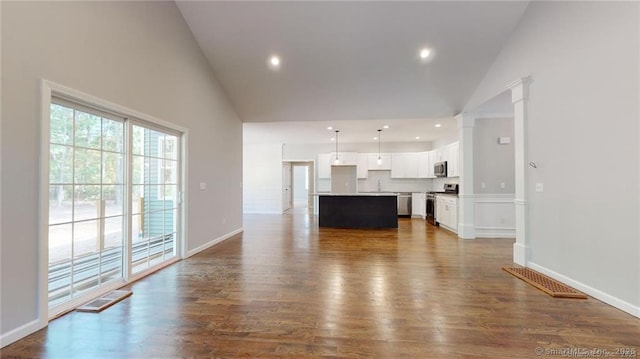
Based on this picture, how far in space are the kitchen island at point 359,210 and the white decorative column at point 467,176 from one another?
5.52 feet

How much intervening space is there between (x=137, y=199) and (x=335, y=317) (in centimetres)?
282

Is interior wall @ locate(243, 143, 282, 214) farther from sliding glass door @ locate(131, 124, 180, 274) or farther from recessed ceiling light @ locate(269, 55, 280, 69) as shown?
sliding glass door @ locate(131, 124, 180, 274)

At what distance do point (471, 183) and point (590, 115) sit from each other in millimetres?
2896

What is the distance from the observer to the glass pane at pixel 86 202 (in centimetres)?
262

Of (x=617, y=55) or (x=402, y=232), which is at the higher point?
(x=617, y=55)

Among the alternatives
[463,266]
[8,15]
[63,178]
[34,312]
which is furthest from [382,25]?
[34,312]

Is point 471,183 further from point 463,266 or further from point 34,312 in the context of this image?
point 34,312

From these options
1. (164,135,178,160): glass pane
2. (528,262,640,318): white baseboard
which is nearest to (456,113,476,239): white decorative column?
(528,262,640,318): white baseboard

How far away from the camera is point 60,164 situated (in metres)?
2.46

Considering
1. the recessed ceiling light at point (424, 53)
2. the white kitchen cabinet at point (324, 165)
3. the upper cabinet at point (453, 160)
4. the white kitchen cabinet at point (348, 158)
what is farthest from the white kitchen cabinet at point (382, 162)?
the recessed ceiling light at point (424, 53)

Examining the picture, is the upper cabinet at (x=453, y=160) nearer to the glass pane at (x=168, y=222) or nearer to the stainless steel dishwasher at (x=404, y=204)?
the stainless steel dishwasher at (x=404, y=204)

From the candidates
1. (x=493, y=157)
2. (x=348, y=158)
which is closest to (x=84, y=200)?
(x=493, y=157)

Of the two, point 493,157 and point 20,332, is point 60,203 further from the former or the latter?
point 493,157

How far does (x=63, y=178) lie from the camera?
2.49m
